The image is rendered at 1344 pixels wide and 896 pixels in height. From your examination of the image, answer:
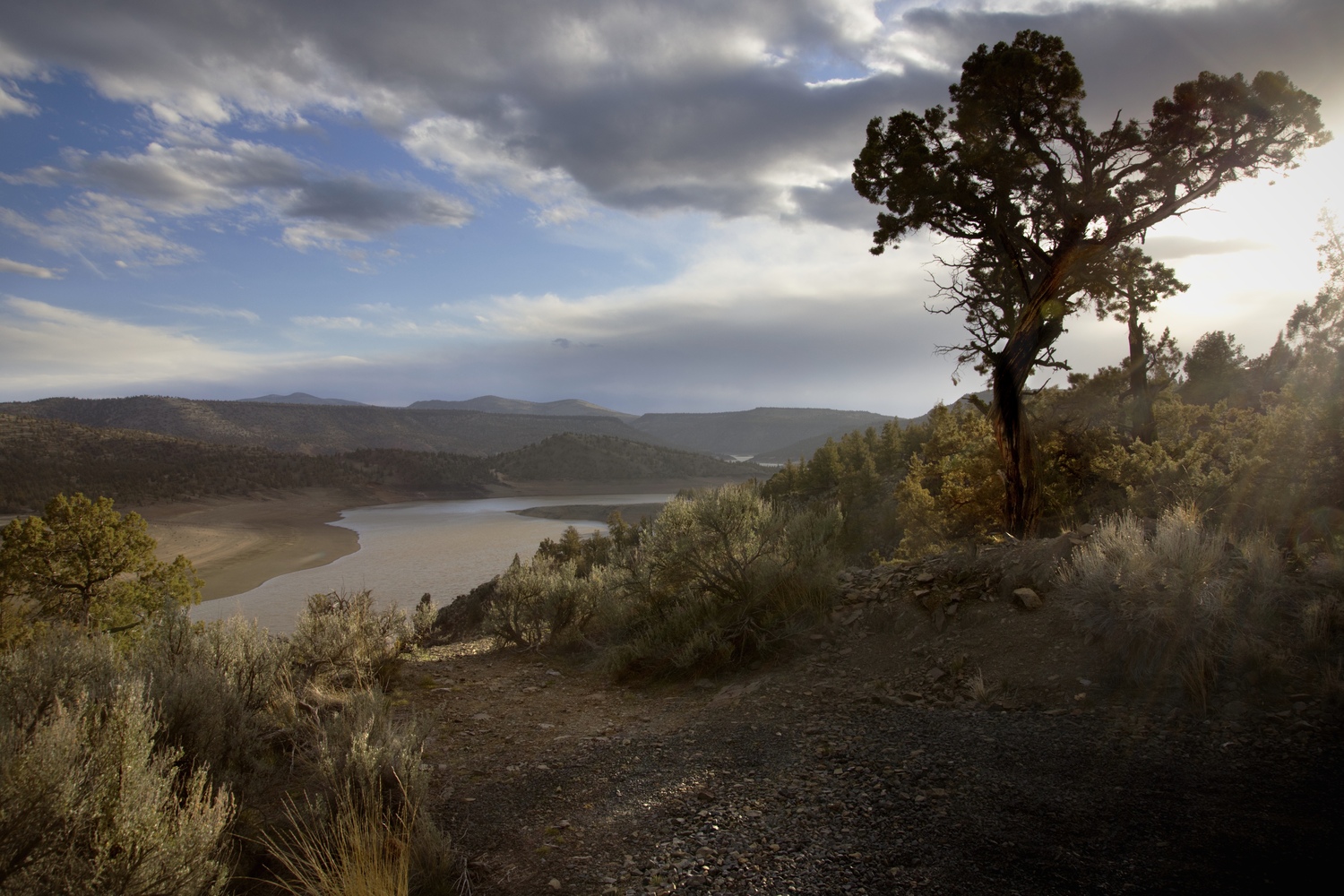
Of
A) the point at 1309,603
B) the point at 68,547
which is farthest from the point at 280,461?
the point at 1309,603

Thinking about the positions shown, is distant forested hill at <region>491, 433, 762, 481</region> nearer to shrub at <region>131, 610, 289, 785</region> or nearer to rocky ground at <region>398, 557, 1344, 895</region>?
shrub at <region>131, 610, 289, 785</region>

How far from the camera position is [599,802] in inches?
147

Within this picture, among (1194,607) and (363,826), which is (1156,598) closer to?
(1194,607)

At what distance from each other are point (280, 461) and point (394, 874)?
58.7 metres

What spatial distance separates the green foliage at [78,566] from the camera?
10.5m

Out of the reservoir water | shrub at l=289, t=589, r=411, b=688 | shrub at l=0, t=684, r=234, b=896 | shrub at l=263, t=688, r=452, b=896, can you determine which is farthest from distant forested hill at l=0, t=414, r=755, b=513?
shrub at l=0, t=684, r=234, b=896

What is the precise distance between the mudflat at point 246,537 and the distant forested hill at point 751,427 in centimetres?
9489

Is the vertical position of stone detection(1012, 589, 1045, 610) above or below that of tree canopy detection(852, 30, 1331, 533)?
below

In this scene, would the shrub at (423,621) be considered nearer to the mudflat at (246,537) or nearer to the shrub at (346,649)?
the shrub at (346,649)

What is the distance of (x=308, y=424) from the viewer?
3693 inches

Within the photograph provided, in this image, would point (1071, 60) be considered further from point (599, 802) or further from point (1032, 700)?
point (599, 802)

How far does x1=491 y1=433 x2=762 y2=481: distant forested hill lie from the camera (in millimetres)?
68938

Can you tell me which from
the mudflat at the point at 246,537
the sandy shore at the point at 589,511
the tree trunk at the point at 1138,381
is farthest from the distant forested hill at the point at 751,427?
the tree trunk at the point at 1138,381

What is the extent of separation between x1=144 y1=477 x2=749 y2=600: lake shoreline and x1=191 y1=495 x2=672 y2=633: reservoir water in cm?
111
